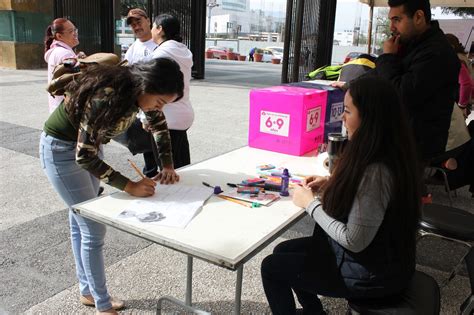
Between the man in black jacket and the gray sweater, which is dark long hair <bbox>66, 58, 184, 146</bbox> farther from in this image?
the man in black jacket

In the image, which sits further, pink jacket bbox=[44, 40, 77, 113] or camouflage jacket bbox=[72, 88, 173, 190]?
pink jacket bbox=[44, 40, 77, 113]

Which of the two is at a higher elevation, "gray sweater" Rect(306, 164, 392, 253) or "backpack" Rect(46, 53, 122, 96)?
"backpack" Rect(46, 53, 122, 96)

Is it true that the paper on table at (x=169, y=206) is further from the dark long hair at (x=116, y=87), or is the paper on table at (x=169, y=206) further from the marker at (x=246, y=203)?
the dark long hair at (x=116, y=87)

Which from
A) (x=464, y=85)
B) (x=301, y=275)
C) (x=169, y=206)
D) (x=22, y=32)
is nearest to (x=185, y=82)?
(x=169, y=206)

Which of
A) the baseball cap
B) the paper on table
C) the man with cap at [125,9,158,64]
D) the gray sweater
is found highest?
the baseball cap

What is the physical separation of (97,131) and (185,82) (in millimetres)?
1394

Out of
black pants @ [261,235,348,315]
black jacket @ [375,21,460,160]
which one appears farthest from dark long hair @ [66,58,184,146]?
black jacket @ [375,21,460,160]

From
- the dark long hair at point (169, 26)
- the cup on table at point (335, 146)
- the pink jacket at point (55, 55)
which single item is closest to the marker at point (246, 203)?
the cup on table at point (335, 146)

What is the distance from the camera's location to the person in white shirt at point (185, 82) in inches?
117

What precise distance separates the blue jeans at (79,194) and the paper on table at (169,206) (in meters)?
0.35

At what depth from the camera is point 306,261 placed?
1.69m

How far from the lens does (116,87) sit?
164 cm

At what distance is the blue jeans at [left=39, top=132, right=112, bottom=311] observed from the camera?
192 cm

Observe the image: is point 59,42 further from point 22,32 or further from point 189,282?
point 22,32
